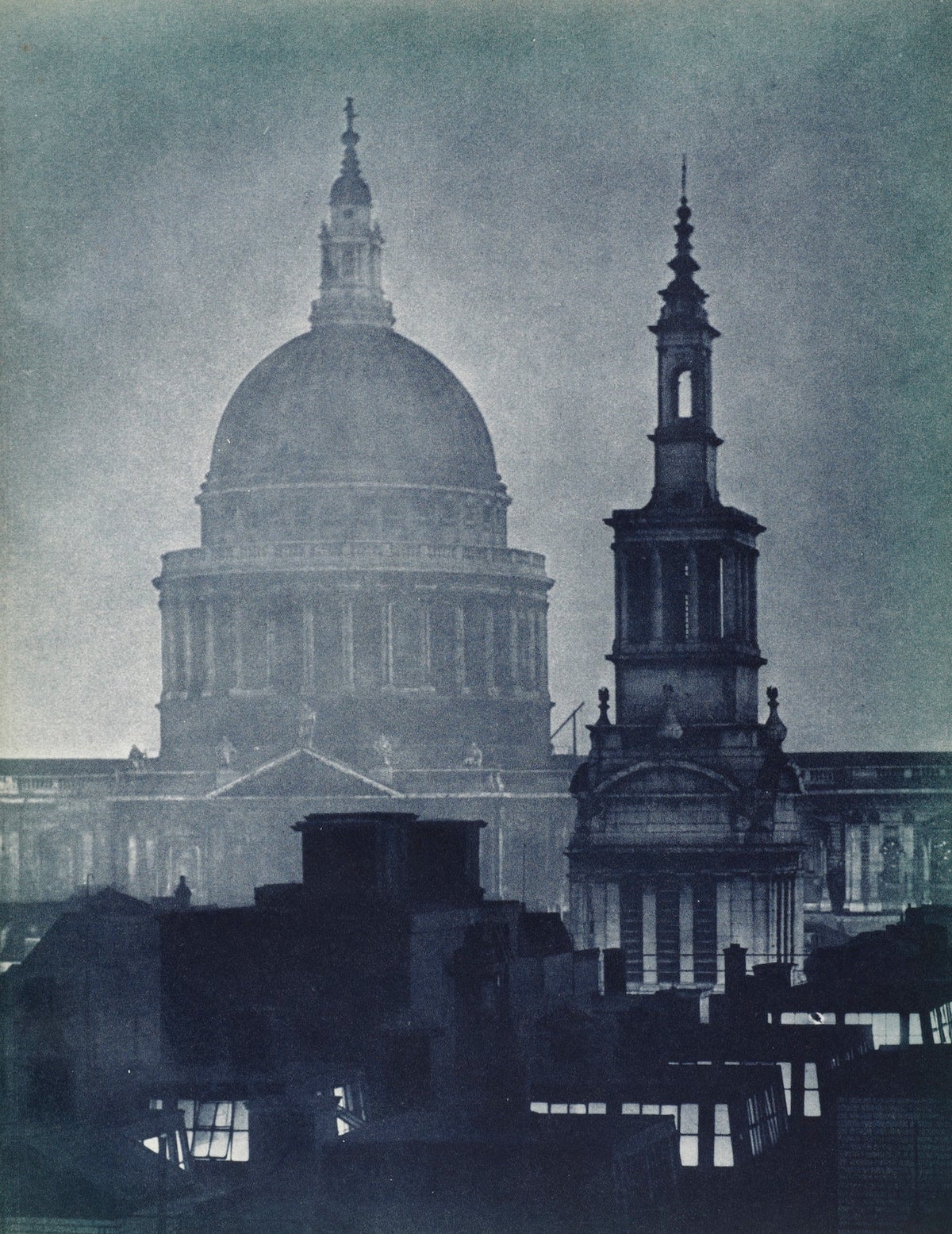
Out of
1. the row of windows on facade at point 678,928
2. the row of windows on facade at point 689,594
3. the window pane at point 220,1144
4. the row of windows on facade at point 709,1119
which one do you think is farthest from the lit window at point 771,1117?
the row of windows on facade at point 689,594

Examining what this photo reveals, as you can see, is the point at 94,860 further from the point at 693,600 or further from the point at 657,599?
the point at 693,600

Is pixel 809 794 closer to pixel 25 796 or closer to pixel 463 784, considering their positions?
pixel 463 784

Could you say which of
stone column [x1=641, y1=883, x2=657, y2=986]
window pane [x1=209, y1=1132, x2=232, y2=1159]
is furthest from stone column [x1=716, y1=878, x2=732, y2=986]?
window pane [x1=209, y1=1132, x2=232, y2=1159]

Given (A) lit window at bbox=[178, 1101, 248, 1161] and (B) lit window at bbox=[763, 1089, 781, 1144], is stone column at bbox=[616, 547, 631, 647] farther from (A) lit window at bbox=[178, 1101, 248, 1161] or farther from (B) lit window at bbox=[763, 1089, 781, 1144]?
(A) lit window at bbox=[178, 1101, 248, 1161]

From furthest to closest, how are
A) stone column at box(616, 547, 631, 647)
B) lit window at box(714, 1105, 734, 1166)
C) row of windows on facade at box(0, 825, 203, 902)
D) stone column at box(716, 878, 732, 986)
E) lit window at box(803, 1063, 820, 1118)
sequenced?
row of windows on facade at box(0, 825, 203, 902)
stone column at box(616, 547, 631, 647)
stone column at box(716, 878, 732, 986)
lit window at box(803, 1063, 820, 1118)
lit window at box(714, 1105, 734, 1166)

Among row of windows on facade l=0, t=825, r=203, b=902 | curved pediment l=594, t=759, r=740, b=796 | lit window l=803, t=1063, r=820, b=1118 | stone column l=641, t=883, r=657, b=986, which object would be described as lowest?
lit window l=803, t=1063, r=820, b=1118

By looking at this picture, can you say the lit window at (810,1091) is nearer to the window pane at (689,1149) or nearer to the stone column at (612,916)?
the window pane at (689,1149)
